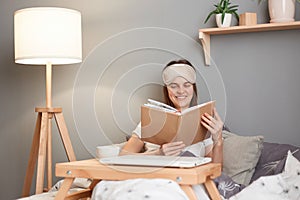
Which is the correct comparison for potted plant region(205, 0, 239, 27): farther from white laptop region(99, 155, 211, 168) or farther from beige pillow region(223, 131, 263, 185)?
white laptop region(99, 155, 211, 168)

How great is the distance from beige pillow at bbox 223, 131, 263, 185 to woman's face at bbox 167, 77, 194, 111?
303mm

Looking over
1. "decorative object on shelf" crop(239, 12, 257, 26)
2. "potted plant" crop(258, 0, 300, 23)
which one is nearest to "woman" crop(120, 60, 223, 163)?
"decorative object on shelf" crop(239, 12, 257, 26)

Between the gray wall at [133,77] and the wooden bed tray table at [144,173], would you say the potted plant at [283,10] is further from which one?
the wooden bed tray table at [144,173]

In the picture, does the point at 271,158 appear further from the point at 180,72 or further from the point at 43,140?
the point at 43,140

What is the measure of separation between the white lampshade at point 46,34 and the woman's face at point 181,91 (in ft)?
2.09

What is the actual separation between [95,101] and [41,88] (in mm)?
458

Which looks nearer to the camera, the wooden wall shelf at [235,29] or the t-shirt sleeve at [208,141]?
the t-shirt sleeve at [208,141]

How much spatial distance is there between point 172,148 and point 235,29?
883 millimetres

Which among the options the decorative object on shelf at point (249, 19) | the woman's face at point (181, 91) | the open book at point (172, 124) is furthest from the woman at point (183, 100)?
the decorative object on shelf at point (249, 19)

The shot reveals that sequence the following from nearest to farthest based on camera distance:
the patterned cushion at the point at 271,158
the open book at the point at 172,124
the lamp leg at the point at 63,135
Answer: the open book at the point at 172,124 < the patterned cushion at the point at 271,158 < the lamp leg at the point at 63,135

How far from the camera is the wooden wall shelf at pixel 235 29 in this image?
2.61 metres

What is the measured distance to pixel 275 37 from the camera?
276 centimetres

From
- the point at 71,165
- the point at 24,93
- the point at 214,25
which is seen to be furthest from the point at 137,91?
the point at 71,165

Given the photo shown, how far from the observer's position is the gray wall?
2.78m
